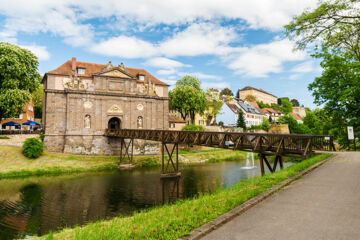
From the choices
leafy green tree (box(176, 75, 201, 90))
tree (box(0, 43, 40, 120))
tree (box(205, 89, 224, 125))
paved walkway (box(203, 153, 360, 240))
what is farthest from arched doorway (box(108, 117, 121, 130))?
paved walkway (box(203, 153, 360, 240))

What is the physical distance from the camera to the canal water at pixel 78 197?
1052cm

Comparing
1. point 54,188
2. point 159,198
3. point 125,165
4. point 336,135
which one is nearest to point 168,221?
point 159,198

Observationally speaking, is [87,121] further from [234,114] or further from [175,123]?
[234,114]

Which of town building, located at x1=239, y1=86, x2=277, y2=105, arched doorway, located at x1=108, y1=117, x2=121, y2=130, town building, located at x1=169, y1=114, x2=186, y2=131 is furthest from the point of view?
town building, located at x1=239, y1=86, x2=277, y2=105

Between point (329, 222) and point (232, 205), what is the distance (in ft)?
7.20

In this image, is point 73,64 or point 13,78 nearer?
point 13,78

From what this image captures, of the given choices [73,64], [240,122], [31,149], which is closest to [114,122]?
[73,64]

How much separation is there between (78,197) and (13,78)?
2167 centimetres

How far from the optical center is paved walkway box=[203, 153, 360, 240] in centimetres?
422

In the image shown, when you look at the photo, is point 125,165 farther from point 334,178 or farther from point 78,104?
point 334,178

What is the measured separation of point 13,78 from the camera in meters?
27.4

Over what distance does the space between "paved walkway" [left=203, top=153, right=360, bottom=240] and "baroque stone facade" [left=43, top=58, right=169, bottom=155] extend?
2826 centimetres

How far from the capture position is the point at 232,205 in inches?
233

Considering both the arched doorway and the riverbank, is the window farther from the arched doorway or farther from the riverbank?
the riverbank
